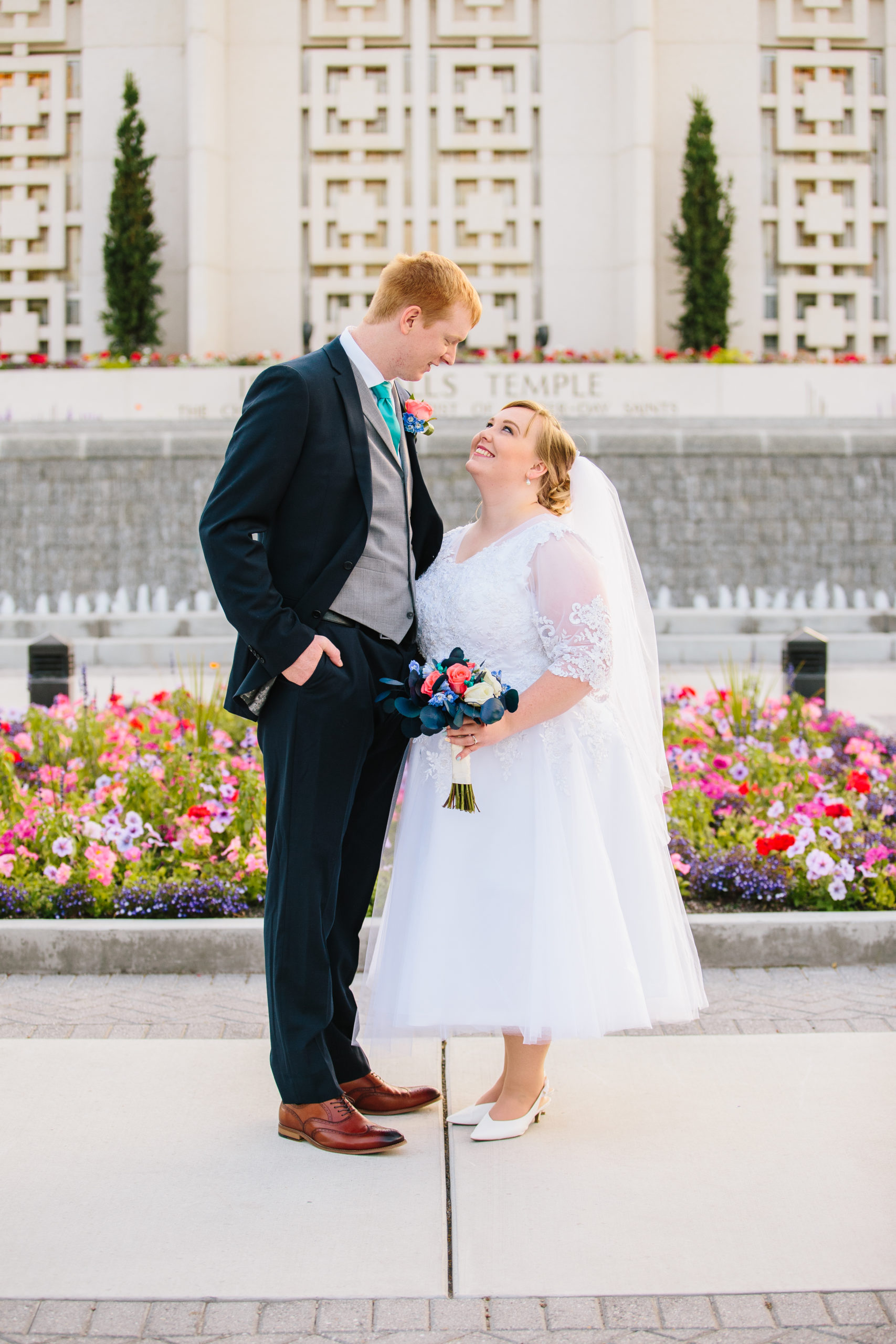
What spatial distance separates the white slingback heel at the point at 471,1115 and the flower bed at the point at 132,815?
144 centimetres

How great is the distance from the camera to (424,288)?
2.69 meters

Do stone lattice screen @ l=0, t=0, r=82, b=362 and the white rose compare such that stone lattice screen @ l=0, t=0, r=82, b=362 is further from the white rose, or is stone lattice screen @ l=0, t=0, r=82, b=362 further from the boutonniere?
the white rose

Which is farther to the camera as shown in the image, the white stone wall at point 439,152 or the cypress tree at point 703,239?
the white stone wall at point 439,152

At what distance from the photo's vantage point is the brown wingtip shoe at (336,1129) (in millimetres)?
2662

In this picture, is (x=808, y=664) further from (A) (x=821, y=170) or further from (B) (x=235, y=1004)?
(A) (x=821, y=170)

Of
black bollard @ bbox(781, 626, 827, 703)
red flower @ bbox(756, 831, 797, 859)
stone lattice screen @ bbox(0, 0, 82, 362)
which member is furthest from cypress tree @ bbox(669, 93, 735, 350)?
red flower @ bbox(756, 831, 797, 859)

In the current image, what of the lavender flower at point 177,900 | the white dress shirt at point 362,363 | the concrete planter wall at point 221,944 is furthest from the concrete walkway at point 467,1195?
the white dress shirt at point 362,363

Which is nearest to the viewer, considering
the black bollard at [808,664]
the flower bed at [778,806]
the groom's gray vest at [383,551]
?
the groom's gray vest at [383,551]

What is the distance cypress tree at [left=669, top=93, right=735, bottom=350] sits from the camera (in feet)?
61.9

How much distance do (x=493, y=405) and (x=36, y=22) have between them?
11.2 m

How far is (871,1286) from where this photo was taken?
216 cm

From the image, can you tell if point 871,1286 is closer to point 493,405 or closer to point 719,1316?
point 719,1316

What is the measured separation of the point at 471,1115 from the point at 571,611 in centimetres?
122

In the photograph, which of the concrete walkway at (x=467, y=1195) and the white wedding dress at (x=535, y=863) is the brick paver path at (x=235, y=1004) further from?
the white wedding dress at (x=535, y=863)
